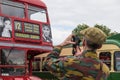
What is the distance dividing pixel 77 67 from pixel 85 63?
0.25 ft

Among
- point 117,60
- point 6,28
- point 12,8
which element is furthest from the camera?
point 117,60

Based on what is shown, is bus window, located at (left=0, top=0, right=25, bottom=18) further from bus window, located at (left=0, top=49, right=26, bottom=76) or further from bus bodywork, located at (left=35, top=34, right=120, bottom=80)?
bus bodywork, located at (left=35, top=34, right=120, bottom=80)

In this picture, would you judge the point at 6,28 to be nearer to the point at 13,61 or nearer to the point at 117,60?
the point at 13,61

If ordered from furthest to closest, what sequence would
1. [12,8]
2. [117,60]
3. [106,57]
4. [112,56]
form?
[106,57]
[112,56]
[117,60]
[12,8]

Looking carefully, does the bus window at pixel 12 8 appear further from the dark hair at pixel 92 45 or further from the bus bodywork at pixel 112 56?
the dark hair at pixel 92 45

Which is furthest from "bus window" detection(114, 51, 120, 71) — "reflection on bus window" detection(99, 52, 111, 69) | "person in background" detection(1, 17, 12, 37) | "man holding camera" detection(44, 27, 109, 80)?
"man holding camera" detection(44, 27, 109, 80)

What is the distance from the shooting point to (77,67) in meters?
3.42

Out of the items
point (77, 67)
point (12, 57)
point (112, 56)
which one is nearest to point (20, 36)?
point (12, 57)

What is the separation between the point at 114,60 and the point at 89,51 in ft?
41.2

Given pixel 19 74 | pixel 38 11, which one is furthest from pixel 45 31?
pixel 19 74

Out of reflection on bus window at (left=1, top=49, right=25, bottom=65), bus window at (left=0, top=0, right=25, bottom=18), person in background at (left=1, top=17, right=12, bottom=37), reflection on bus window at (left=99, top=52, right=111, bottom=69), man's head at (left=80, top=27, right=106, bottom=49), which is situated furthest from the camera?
reflection on bus window at (left=99, top=52, right=111, bottom=69)

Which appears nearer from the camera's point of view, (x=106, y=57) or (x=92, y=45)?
(x=92, y=45)

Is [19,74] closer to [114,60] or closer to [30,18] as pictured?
[30,18]

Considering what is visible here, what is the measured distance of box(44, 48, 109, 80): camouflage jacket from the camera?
11.2 ft
